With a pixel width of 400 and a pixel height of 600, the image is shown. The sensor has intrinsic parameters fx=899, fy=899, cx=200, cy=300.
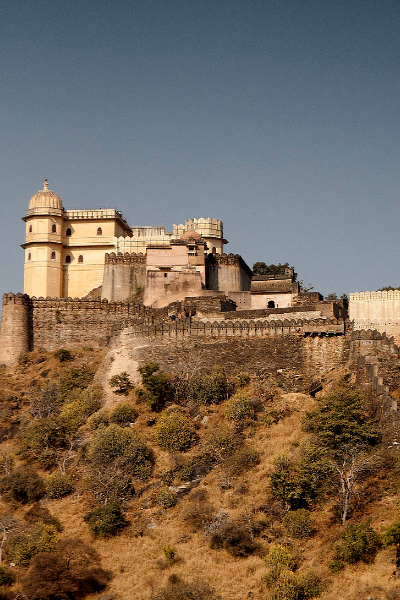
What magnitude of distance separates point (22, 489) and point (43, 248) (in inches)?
895

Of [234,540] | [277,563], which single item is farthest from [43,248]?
[277,563]

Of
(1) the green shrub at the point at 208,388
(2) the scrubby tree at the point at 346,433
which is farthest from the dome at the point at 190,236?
(2) the scrubby tree at the point at 346,433

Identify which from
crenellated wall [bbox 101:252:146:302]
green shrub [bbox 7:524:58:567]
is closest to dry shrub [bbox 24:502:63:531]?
green shrub [bbox 7:524:58:567]

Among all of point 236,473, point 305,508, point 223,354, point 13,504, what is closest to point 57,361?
point 223,354

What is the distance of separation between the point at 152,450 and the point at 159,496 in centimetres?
290

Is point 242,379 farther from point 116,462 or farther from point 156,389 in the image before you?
point 116,462

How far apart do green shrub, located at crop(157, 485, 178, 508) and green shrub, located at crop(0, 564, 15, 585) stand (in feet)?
19.4

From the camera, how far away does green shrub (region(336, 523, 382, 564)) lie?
26.6m

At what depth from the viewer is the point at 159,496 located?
32.8 metres

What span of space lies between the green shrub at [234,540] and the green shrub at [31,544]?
17.9 feet

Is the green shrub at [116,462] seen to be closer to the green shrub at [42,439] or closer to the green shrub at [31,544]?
the green shrub at [42,439]

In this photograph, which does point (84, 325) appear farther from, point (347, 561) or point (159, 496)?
point (347, 561)

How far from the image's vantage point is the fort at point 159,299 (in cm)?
4062

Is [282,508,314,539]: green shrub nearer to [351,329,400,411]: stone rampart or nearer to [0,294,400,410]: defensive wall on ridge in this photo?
[0,294,400,410]: defensive wall on ridge
